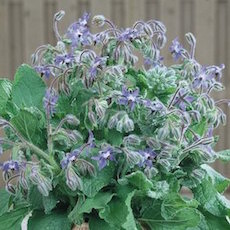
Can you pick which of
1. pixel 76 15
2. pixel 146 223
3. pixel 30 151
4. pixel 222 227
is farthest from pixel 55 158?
pixel 76 15

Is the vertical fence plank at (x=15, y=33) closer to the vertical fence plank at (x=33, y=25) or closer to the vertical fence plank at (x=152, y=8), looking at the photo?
the vertical fence plank at (x=33, y=25)

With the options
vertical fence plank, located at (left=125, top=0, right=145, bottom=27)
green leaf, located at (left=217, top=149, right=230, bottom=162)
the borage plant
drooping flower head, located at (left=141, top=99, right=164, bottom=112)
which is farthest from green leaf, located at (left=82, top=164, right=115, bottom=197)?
vertical fence plank, located at (left=125, top=0, right=145, bottom=27)

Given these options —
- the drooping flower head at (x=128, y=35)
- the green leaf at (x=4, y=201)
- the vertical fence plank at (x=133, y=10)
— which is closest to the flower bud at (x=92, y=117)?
the drooping flower head at (x=128, y=35)

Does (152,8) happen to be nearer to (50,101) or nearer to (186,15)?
(186,15)

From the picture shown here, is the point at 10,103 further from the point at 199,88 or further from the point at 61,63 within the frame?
the point at 199,88

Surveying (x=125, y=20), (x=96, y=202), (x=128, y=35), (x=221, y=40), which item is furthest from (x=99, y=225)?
(x=221, y=40)

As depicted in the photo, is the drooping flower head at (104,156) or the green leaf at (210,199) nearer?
the drooping flower head at (104,156)
